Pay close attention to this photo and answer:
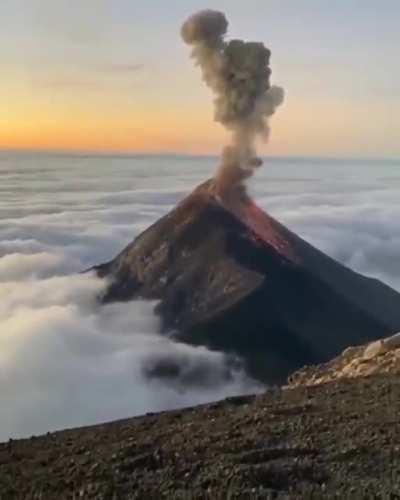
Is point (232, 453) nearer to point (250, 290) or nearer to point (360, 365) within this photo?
point (360, 365)

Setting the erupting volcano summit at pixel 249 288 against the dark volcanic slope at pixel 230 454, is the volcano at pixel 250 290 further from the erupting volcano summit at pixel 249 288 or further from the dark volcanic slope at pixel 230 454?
the dark volcanic slope at pixel 230 454

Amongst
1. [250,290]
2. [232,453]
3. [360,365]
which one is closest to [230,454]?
[232,453]

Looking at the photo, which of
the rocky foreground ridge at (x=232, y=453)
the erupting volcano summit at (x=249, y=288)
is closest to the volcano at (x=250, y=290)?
the erupting volcano summit at (x=249, y=288)

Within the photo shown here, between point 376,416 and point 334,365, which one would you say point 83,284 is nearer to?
point 334,365

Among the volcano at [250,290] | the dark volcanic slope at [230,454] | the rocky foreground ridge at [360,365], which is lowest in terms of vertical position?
the dark volcanic slope at [230,454]

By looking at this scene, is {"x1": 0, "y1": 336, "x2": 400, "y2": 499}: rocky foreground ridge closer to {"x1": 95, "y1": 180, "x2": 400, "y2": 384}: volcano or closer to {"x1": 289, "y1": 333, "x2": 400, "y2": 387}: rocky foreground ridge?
{"x1": 289, "y1": 333, "x2": 400, "y2": 387}: rocky foreground ridge

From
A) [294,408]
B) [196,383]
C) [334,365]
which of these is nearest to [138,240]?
[196,383]

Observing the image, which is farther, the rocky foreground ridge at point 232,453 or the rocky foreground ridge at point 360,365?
the rocky foreground ridge at point 360,365
